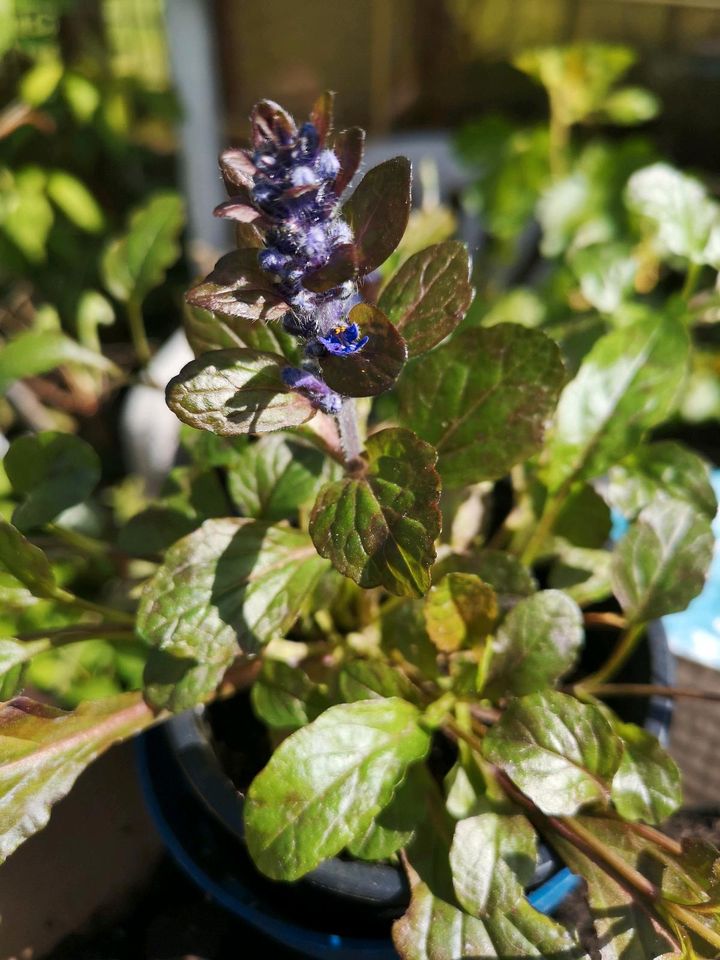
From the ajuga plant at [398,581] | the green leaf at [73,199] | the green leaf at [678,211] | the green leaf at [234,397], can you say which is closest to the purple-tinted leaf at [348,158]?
the ajuga plant at [398,581]

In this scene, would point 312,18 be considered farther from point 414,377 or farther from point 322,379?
point 322,379

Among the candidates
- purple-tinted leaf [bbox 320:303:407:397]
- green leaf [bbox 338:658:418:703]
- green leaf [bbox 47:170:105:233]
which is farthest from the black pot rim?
green leaf [bbox 47:170:105:233]

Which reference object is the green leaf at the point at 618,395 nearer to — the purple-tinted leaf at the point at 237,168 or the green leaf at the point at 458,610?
the green leaf at the point at 458,610

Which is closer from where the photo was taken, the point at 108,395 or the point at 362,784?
the point at 362,784

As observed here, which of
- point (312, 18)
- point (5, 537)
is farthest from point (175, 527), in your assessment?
point (312, 18)

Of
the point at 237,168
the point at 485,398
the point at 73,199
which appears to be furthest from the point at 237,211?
the point at 73,199

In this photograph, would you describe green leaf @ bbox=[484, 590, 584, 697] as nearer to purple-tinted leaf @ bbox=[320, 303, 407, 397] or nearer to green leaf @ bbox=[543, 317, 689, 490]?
green leaf @ bbox=[543, 317, 689, 490]
